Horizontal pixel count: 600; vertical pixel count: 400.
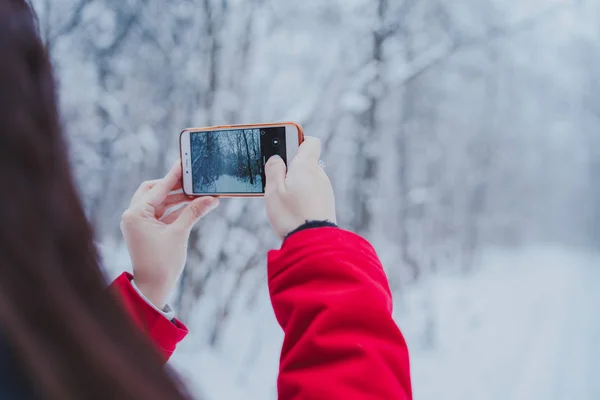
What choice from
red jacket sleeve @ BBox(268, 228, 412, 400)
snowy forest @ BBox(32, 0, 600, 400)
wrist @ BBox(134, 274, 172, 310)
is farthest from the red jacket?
snowy forest @ BBox(32, 0, 600, 400)

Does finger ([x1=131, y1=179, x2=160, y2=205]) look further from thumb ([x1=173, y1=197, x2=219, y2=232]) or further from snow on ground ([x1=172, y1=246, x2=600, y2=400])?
snow on ground ([x1=172, y1=246, x2=600, y2=400])

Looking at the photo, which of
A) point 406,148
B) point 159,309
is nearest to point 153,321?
point 159,309

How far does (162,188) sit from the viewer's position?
0.71m

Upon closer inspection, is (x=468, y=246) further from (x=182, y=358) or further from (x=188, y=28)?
(x=188, y=28)

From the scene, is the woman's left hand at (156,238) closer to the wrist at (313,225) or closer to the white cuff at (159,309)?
the white cuff at (159,309)

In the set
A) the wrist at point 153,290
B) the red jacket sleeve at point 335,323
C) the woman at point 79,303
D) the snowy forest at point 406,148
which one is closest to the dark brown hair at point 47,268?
the woman at point 79,303

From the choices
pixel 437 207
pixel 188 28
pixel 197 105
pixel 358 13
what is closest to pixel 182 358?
pixel 197 105

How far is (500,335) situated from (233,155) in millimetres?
835

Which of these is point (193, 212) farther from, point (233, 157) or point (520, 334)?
point (520, 334)

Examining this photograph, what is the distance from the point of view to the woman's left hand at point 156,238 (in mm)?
628

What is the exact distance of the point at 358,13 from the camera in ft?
3.79

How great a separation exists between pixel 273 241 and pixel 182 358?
1.43 feet

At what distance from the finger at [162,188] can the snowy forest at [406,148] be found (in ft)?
1.77

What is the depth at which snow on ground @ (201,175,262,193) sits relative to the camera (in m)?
0.71
